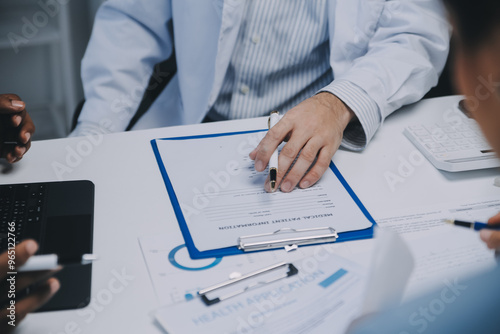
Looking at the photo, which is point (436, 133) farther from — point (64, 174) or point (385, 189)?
point (64, 174)

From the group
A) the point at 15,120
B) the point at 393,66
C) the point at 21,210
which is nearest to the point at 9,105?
the point at 15,120

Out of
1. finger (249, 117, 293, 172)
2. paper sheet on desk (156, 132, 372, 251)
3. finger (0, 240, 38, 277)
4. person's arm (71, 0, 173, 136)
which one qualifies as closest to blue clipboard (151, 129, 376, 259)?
paper sheet on desk (156, 132, 372, 251)

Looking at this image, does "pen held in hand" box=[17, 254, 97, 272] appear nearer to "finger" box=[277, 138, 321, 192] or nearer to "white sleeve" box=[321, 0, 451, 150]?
"finger" box=[277, 138, 321, 192]

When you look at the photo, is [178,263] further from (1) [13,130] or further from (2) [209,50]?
(2) [209,50]

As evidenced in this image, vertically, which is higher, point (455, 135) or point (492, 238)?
point (492, 238)

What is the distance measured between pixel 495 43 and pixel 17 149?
801 mm

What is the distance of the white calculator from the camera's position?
0.93 m

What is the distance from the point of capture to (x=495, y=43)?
0.40 meters

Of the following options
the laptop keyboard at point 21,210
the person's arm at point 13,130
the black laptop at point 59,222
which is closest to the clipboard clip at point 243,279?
the black laptop at point 59,222

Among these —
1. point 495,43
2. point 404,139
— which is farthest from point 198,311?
point 404,139

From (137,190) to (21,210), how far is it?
18cm

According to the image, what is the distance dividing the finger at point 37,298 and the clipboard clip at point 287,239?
0.86ft

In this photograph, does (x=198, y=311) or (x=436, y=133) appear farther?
(x=436, y=133)

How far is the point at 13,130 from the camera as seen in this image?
93 centimetres
